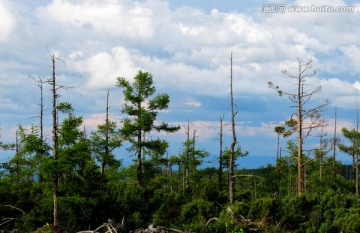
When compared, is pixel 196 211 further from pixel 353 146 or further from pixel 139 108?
pixel 353 146

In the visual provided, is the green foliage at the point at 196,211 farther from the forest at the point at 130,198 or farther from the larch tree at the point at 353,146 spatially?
the larch tree at the point at 353,146

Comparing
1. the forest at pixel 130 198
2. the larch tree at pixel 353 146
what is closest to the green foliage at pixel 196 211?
the forest at pixel 130 198

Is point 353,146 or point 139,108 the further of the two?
point 353,146

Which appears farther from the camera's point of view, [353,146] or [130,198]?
[353,146]

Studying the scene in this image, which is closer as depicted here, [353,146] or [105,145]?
[105,145]

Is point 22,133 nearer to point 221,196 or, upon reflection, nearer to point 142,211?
point 142,211

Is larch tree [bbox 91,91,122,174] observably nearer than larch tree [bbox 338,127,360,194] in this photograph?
Yes

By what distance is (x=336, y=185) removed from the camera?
39.6 meters

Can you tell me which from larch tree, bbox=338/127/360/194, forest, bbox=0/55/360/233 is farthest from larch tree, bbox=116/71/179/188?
larch tree, bbox=338/127/360/194

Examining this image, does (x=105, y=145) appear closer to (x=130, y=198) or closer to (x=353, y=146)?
(x=130, y=198)

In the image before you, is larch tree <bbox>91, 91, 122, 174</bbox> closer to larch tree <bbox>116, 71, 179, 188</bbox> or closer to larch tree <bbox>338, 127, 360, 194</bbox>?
larch tree <bbox>116, 71, 179, 188</bbox>

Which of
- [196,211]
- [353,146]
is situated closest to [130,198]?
[196,211]

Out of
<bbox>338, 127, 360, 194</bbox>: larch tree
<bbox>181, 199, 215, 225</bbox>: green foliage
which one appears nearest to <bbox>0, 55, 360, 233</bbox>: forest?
<bbox>181, 199, 215, 225</bbox>: green foliage

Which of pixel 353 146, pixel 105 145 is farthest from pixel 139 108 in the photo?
pixel 353 146
